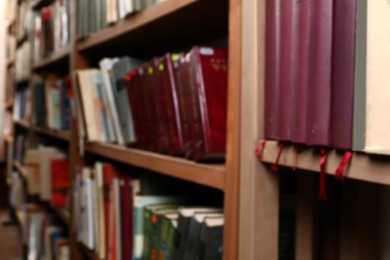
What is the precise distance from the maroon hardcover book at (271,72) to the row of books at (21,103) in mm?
2850

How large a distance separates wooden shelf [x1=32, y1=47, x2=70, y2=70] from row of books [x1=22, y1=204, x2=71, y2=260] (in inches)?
33.8

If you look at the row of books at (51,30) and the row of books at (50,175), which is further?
the row of books at (50,175)

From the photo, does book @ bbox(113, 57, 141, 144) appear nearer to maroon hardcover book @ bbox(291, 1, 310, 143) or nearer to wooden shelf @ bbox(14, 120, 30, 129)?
maroon hardcover book @ bbox(291, 1, 310, 143)

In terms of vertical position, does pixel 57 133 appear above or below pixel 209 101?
below

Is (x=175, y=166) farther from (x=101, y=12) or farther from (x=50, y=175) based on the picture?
(x=50, y=175)

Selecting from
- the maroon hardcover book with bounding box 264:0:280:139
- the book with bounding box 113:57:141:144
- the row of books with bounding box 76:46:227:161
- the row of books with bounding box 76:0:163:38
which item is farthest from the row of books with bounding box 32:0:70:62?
the maroon hardcover book with bounding box 264:0:280:139

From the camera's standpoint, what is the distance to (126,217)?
1.19 meters

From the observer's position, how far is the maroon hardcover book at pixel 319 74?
512 millimetres

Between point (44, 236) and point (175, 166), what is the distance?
1.70 meters

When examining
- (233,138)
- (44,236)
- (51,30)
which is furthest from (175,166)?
(44,236)

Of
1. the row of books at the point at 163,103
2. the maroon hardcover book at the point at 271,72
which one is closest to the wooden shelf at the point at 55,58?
the row of books at the point at 163,103

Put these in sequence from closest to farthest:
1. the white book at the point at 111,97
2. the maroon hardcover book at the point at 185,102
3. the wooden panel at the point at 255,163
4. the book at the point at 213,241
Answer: the wooden panel at the point at 255,163
the book at the point at 213,241
the maroon hardcover book at the point at 185,102
the white book at the point at 111,97

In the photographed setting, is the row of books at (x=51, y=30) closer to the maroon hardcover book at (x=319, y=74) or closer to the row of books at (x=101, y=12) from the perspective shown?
the row of books at (x=101, y=12)

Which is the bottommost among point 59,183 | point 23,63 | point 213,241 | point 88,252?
point 88,252
